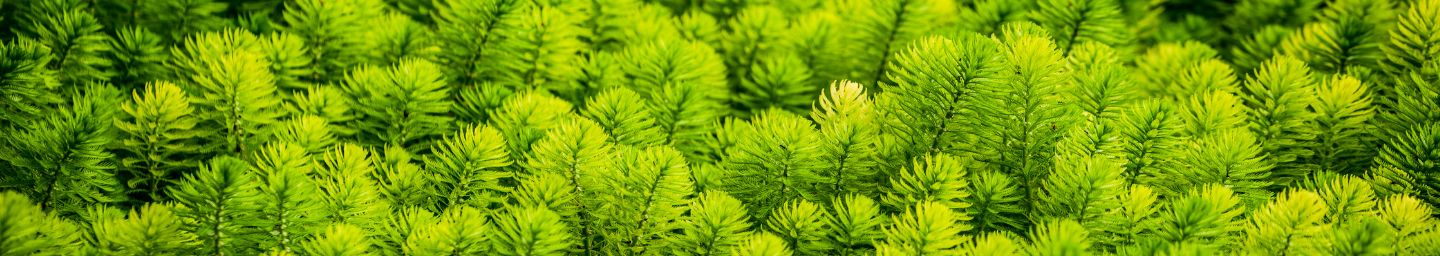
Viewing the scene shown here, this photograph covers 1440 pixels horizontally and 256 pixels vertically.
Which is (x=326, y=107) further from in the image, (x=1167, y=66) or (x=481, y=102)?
(x=1167, y=66)

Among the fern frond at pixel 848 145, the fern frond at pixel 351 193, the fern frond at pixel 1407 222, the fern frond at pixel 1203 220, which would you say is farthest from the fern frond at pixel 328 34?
the fern frond at pixel 1407 222

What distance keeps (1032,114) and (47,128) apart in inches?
27.0

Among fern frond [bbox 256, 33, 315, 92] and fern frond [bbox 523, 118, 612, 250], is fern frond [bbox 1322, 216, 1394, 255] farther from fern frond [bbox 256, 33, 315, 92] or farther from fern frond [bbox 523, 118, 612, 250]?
fern frond [bbox 256, 33, 315, 92]

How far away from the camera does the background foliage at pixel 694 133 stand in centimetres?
67

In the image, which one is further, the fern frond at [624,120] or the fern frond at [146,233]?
the fern frond at [624,120]

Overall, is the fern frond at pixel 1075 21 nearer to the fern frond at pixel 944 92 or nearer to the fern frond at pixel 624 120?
the fern frond at pixel 944 92

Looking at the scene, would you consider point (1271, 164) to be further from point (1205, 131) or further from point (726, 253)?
point (726, 253)

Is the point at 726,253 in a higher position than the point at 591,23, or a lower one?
lower

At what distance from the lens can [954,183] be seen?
693 millimetres

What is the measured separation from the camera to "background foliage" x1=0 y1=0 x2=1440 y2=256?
0.67 metres

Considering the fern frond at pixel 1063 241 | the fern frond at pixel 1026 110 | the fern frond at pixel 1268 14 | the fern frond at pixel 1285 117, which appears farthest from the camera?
the fern frond at pixel 1268 14

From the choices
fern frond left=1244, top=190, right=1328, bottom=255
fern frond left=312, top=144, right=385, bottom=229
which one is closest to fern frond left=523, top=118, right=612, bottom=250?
fern frond left=312, top=144, right=385, bottom=229

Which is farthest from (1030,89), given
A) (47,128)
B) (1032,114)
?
(47,128)

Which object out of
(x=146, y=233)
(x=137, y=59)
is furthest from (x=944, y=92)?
(x=137, y=59)
